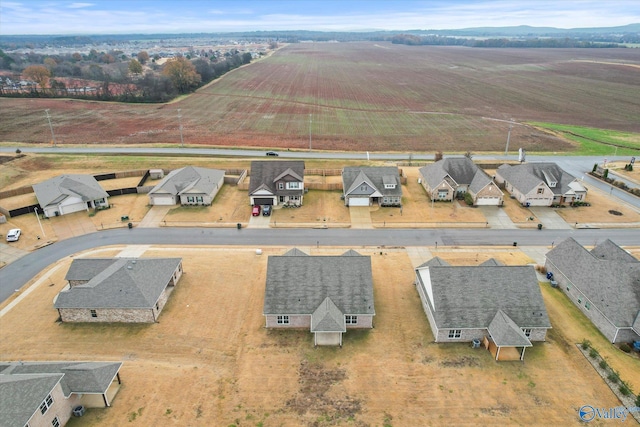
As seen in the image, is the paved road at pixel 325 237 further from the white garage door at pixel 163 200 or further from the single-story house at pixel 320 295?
the single-story house at pixel 320 295

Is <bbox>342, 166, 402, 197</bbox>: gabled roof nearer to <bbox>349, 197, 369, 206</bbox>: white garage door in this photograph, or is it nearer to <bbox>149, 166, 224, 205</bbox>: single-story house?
<bbox>349, 197, 369, 206</bbox>: white garage door

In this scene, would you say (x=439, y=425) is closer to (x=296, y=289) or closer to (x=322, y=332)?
(x=322, y=332)

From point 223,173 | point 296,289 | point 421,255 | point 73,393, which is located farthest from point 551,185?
point 73,393

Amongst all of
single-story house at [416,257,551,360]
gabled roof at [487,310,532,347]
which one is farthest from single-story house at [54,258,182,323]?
gabled roof at [487,310,532,347]

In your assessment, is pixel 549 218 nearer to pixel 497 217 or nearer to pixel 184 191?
pixel 497 217

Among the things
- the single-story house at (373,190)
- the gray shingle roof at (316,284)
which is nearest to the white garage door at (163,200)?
the single-story house at (373,190)

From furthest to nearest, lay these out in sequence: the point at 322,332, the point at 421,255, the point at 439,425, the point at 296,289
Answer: the point at 421,255
the point at 296,289
the point at 322,332
the point at 439,425

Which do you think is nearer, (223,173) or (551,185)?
(551,185)
